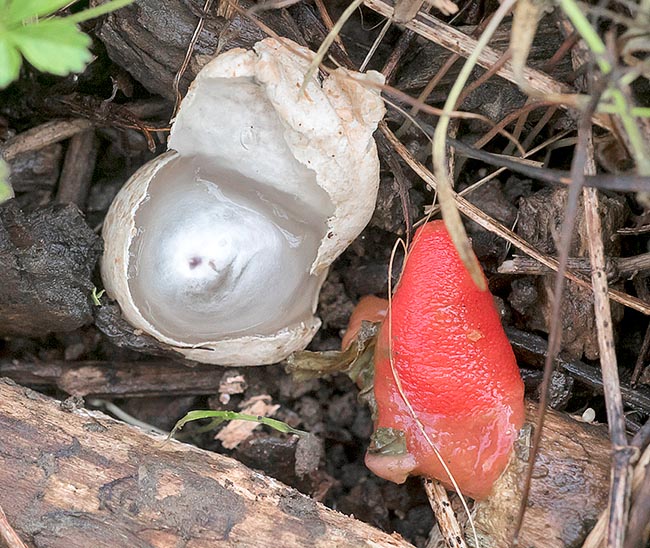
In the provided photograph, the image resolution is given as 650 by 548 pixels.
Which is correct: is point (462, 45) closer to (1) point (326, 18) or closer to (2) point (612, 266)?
(1) point (326, 18)

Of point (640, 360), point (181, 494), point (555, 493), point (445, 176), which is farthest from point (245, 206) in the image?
point (640, 360)

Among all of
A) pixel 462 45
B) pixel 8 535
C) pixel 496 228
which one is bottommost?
pixel 8 535

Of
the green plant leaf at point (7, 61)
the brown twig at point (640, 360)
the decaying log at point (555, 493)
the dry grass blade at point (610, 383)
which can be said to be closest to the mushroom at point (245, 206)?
the green plant leaf at point (7, 61)

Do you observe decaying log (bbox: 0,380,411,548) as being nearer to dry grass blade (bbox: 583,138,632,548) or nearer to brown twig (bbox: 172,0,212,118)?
dry grass blade (bbox: 583,138,632,548)

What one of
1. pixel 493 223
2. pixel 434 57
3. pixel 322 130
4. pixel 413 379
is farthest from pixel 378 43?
pixel 413 379

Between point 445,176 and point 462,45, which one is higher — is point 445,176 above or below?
below

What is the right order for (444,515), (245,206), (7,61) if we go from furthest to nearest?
(245,206), (444,515), (7,61)

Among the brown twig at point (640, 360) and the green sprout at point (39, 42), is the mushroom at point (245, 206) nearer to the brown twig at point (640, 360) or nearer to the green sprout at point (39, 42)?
the green sprout at point (39, 42)

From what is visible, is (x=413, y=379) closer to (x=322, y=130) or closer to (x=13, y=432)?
(x=322, y=130)
